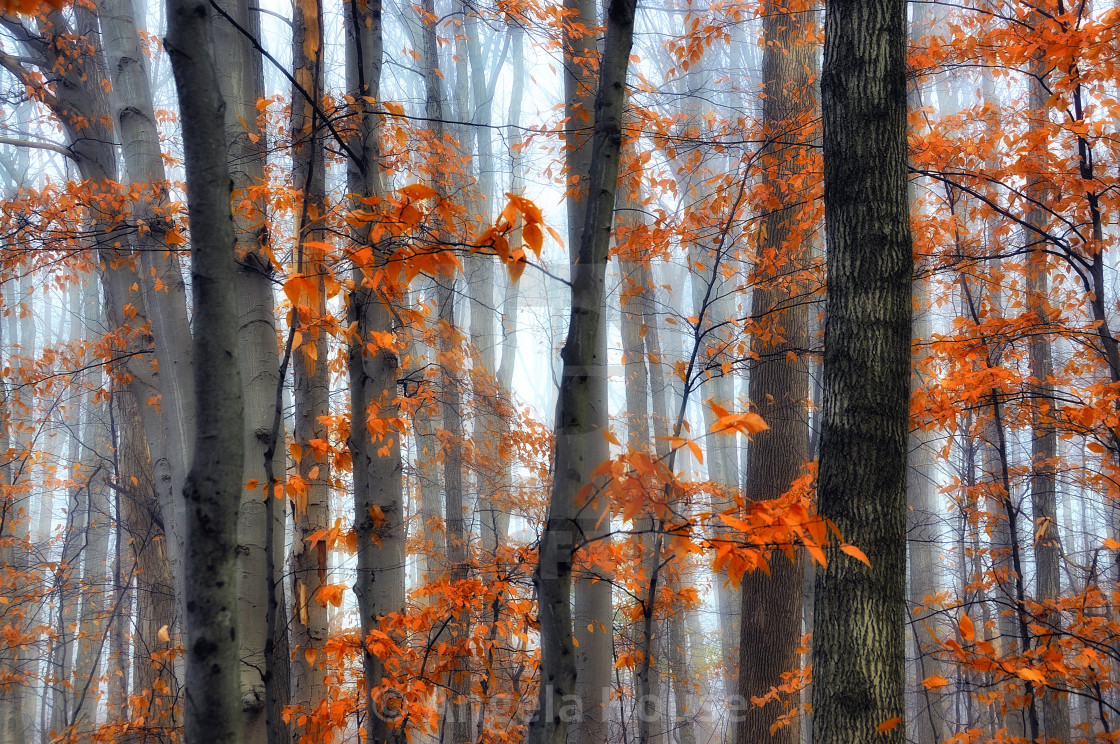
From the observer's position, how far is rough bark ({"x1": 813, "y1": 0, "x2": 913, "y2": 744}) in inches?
111

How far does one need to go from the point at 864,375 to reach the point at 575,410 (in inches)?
60.3

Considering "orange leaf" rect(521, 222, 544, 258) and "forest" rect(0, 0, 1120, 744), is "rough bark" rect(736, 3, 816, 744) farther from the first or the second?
"orange leaf" rect(521, 222, 544, 258)

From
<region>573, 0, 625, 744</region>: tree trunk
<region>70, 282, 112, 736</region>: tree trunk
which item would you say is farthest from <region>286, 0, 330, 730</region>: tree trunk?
<region>70, 282, 112, 736</region>: tree trunk

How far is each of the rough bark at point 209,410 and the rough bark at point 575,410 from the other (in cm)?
95

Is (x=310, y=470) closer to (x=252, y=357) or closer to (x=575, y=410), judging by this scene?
(x=252, y=357)

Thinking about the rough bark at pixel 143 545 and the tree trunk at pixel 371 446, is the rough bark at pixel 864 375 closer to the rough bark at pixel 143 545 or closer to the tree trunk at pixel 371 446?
the tree trunk at pixel 371 446

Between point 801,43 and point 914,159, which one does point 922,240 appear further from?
point 801,43

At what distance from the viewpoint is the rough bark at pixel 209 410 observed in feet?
4.64

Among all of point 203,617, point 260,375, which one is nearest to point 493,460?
point 260,375

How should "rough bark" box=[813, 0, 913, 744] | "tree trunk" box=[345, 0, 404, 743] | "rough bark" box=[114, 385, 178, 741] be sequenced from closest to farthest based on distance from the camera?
"rough bark" box=[813, 0, 913, 744], "tree trunk" box=[345, 0, 404, 743], "rough bark" box=[114, 385, 178, 741]

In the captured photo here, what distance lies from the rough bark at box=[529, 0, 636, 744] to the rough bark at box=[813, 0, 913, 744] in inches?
51.9

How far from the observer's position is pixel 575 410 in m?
2.19

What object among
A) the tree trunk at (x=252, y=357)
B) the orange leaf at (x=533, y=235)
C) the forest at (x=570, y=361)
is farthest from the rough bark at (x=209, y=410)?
the tree trunk at (x=252, y=357)

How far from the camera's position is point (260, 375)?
3.68 meters
